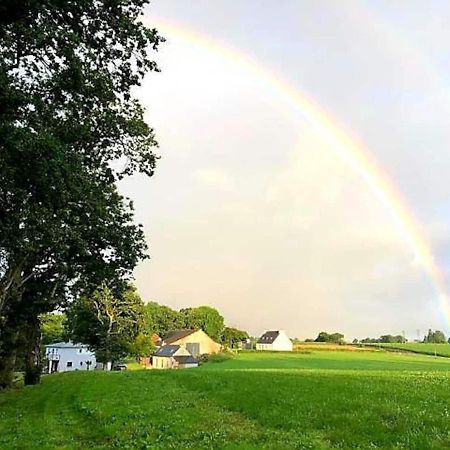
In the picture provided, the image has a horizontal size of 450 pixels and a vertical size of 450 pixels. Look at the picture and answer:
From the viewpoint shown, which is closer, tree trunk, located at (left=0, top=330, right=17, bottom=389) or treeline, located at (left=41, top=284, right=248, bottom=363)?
tree trunk, located at (left=0, top=330, right=17, bottom=389)

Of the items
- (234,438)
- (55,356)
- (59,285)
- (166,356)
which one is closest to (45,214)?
(234,438)

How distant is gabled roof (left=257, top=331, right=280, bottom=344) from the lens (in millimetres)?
189325

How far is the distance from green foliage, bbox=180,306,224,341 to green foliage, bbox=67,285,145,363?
9548 cm

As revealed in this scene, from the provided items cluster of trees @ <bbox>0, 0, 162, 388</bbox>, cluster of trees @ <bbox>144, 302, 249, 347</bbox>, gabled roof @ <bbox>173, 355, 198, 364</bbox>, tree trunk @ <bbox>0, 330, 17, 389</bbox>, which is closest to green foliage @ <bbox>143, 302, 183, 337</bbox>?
cluster of trees @ <bbox>144, 302, 249, 347</bbox>

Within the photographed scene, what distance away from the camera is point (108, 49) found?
65.5ft

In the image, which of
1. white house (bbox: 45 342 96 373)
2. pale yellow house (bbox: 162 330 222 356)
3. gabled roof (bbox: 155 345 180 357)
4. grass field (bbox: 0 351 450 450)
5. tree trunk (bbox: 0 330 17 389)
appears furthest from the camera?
white house (bbox: 45 342 96 373)

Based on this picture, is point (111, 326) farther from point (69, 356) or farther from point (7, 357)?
point (69, 356)

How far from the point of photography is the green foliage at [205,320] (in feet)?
609

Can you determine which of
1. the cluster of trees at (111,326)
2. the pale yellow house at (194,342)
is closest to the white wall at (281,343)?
the pale yellow house at (194,342)

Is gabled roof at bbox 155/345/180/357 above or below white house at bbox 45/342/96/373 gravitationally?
above

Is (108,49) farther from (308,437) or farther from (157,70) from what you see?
(308,437)

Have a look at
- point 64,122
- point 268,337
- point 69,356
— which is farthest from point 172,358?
point 64,122

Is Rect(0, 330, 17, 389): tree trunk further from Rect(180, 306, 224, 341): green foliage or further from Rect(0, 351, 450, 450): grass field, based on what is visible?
Rect(180, 306, 224, 341): green foliage

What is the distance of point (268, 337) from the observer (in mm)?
193250
